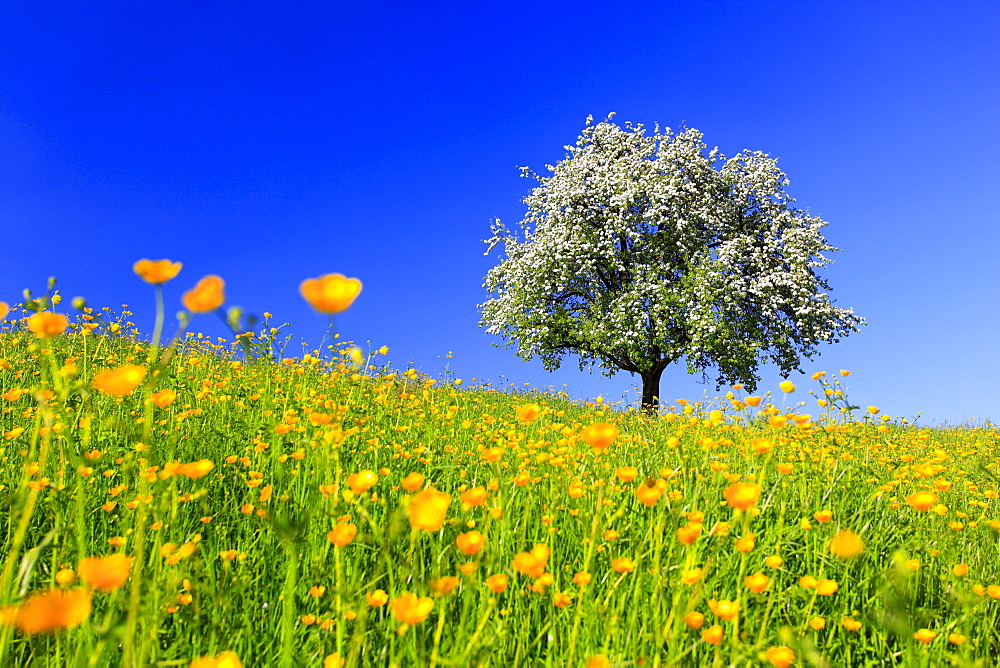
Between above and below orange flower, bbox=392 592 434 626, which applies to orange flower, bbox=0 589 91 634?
above

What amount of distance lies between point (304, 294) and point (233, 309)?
351 mm

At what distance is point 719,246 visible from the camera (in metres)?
18.3

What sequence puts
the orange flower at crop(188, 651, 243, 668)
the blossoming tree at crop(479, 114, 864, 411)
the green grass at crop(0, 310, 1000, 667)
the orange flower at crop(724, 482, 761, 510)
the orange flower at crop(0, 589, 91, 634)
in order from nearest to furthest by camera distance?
the orange flower at crop(0, 589, 91, 634) < the orange flower at crop(188, 651, 243, 668) < the orange flower at crop(724, 482, 761, 510) < the green grass at crop(0, 310, 1000, 667) < the blossoming tree at crop(479, 114, 864, 411)

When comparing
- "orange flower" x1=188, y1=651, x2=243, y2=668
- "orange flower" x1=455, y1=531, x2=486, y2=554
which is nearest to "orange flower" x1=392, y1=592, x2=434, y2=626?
"orange flower" x1=455, y1=531, x2=486, y2=554

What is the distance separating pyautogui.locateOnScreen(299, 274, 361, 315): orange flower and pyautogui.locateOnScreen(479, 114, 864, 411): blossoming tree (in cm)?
1616

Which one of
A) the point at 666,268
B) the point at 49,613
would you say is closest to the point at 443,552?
the point at 49,613

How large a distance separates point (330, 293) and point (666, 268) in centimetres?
1768

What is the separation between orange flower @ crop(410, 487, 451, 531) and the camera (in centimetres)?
140

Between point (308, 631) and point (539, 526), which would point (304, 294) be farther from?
point (539, 526)

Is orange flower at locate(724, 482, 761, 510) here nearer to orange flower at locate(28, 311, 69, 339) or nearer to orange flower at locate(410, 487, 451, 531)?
orange flower at locate(410, 487, 451, 531)

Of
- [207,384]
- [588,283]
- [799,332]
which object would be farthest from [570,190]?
[207,384]

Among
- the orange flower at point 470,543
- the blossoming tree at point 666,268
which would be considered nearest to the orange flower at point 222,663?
the orange flower at point 470,543

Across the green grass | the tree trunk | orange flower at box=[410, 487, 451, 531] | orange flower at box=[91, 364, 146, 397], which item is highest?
the tree trunk

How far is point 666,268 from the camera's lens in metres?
18.1
